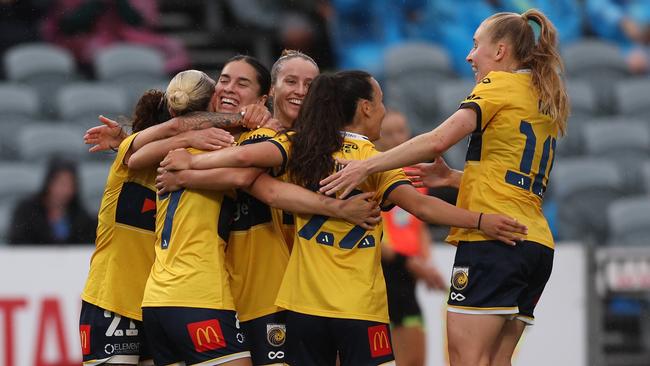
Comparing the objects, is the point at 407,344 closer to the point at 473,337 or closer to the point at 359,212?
the point at 473,337

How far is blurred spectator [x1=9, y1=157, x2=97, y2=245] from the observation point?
877 cm

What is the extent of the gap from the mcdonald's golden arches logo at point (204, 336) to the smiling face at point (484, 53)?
160cm

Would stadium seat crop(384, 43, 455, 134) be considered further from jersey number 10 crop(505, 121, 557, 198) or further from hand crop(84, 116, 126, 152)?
jersey number 10 crop(505, 121, 557, 198)

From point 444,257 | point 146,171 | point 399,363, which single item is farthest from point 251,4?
point 146,171

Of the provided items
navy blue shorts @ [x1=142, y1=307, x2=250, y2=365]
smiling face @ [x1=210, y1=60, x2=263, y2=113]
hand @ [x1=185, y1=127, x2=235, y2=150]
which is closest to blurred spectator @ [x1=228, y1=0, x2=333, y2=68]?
smiling face @ [x1=210, y1=60, x2=263, y2=113]

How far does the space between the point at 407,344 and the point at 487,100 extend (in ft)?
8.12

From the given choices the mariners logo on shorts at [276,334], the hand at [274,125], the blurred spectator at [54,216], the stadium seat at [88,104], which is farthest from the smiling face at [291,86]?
the stadium seat at [88,104]

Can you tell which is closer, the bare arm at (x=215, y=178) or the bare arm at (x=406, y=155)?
the bare arm at (x=406, y=155)

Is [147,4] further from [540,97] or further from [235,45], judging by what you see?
[540,97]

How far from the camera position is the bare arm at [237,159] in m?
4.67

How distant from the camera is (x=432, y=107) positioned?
11492 mm

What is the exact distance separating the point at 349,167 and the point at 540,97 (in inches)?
35.7

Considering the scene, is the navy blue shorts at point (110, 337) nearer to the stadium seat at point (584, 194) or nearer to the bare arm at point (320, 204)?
the bare arm at point (320, 204)

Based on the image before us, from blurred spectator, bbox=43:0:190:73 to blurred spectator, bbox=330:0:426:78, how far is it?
5.46 feet
